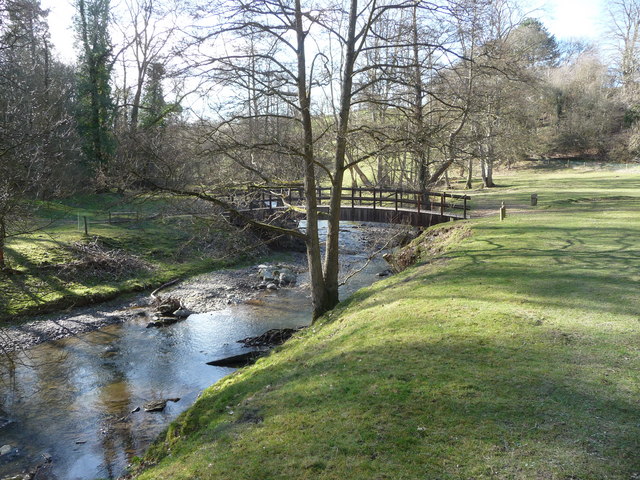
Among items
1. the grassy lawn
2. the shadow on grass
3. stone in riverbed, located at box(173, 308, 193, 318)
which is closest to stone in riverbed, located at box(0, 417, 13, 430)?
the grassy lawn

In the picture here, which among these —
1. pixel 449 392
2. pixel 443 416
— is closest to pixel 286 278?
pixel 449 392

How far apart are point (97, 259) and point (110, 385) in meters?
9.94

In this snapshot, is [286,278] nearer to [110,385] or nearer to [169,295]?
[169,295]

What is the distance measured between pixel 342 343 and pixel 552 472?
4.92 meters

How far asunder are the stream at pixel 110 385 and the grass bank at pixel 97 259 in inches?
97.3

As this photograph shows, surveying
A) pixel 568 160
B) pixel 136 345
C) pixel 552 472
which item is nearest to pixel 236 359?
pixel 136 345

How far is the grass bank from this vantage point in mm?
16500

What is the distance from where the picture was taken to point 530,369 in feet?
21.3

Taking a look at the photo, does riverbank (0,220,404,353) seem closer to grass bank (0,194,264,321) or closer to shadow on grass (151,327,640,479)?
grass bank (0,194,264,321)

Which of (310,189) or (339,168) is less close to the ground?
(339,168)

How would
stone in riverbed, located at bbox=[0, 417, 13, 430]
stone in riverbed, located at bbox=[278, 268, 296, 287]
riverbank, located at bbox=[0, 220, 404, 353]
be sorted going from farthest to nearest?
1. stone in riverbed, located at bbox=[278, 268, 296, 287]
2. riverbank, located at bbox=[0, 220, 404, 353]
3. stone in riverbed, located at bbox=[0, 417, 13, 430]

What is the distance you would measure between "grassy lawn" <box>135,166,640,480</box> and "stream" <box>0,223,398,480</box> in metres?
1.51

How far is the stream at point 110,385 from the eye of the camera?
27.6ft

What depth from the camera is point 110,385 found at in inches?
445
